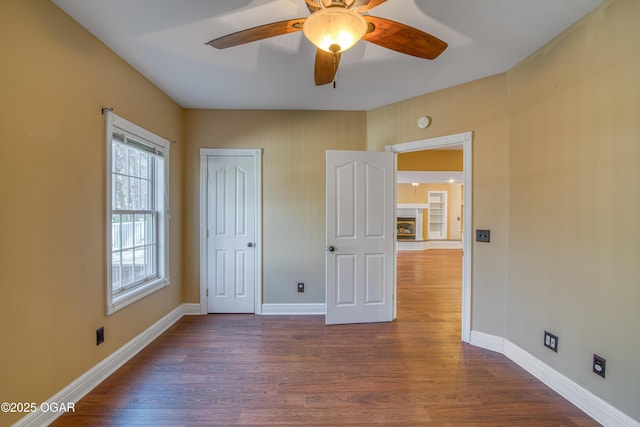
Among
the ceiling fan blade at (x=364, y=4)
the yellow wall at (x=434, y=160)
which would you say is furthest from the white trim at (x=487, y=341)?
the yellow wall at (x=434, y=160)

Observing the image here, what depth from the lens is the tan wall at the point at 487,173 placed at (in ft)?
7.78

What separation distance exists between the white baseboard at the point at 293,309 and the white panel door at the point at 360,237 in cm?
35

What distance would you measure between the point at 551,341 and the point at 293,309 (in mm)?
2475

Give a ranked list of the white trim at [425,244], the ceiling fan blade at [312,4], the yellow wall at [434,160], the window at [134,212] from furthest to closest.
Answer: the white trim at [425,244] → the yellow wall at [434,160] → the window at [134,212] → the ceiling fan blade at [312,4]

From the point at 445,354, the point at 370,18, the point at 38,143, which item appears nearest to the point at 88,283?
the point at 38,143

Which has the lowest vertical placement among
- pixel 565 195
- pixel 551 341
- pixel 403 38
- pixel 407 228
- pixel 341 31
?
pixel 551 341

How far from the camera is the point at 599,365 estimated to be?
1.61 meters

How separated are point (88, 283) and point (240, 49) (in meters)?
2.09

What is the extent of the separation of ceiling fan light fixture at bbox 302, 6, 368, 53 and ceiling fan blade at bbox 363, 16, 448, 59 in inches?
5.6

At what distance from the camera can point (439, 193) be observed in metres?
9.02

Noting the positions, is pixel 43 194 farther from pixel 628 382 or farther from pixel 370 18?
pixel 628 382

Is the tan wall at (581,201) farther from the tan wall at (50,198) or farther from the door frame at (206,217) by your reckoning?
the tan wall at (50,198)

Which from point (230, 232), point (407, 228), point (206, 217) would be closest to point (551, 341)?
point (230, 232)

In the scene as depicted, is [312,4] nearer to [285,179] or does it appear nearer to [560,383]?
[285,179]
